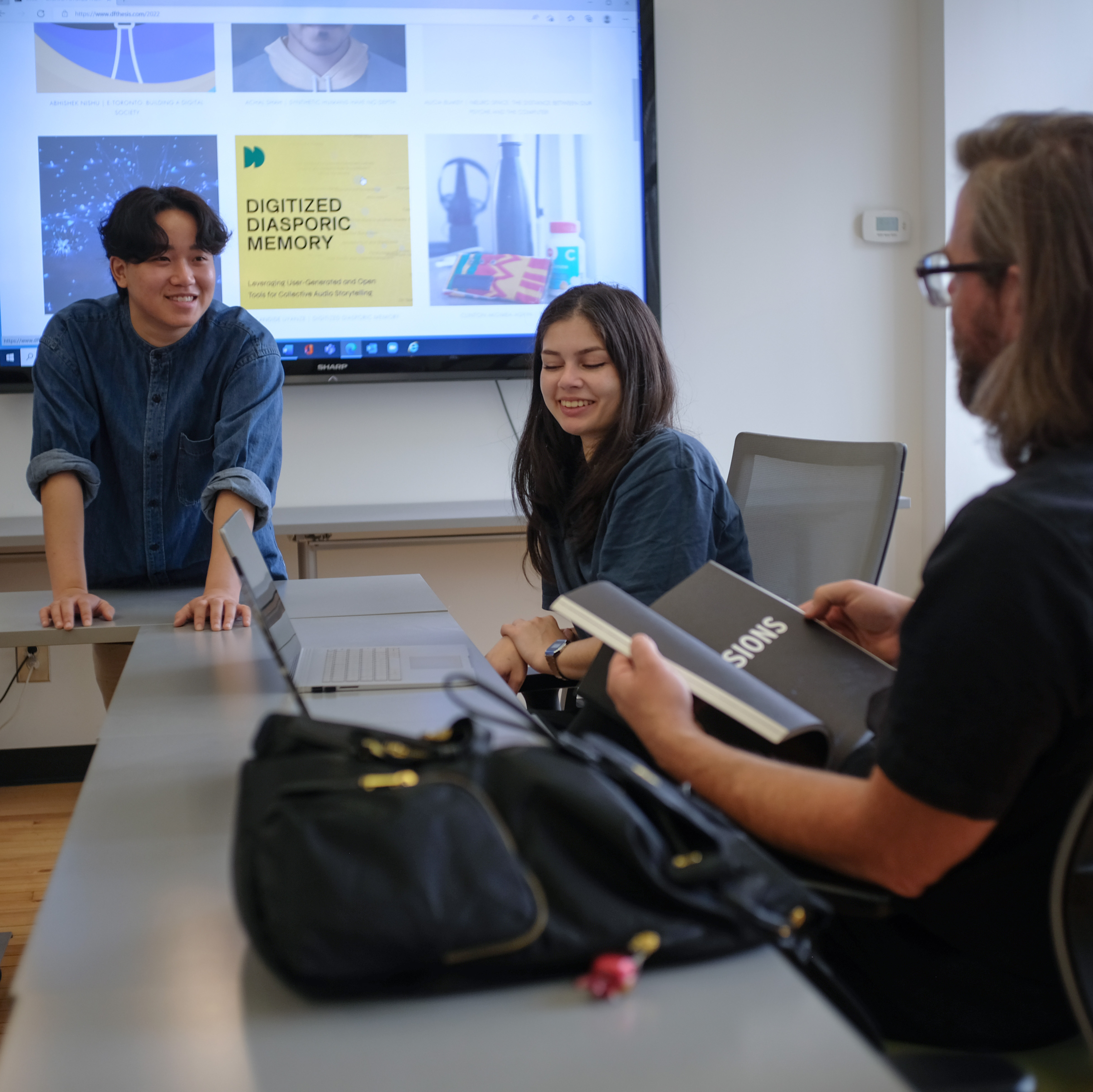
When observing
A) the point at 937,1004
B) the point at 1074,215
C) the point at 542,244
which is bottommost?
the point at 937,1004

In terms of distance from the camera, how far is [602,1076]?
1.77 feet

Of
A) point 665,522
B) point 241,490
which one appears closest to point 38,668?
point 241,490

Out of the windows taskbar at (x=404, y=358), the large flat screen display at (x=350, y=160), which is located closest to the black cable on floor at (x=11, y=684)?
the large flat screen display at (x=350, y=160)

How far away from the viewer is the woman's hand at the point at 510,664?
179 centimetres

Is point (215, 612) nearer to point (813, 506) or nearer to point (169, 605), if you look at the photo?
Result: point (169, 605)

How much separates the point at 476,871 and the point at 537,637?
120 centimetres

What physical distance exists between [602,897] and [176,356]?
1690 mm

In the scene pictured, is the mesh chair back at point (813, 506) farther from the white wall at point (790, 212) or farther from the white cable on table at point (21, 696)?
the white cable on table at point (21, 696)

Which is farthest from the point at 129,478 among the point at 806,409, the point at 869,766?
the point at 806,409

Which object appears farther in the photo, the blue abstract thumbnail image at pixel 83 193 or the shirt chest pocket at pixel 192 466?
the blue abstract thumbnail image at pixel 83 193

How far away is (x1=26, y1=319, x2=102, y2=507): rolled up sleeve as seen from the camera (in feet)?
6.52

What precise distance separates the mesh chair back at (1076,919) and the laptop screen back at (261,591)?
2.28 ft

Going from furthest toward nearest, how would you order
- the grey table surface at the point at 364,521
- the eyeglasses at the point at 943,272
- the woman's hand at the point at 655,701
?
the grey table surface at the point at 364,521 < the woman's hand at the point at 655,701 < the eyeglasses at the point at 943,272

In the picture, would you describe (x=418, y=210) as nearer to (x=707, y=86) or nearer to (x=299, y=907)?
(x=707, y=86)
